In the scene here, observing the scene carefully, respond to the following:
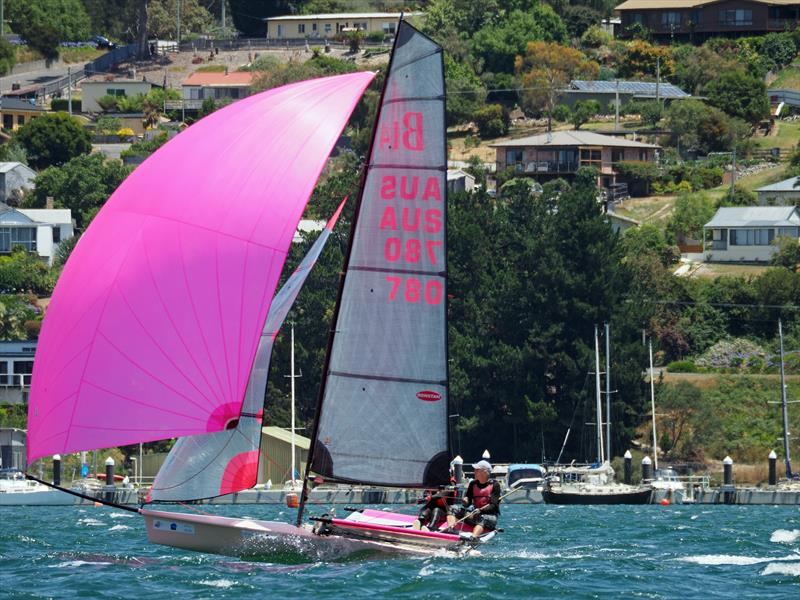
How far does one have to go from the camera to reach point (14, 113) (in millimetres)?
86312

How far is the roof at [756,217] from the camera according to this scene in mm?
62156

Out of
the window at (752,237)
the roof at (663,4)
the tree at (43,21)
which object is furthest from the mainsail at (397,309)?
the tree at (43,21)

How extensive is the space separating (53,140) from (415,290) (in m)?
61.5

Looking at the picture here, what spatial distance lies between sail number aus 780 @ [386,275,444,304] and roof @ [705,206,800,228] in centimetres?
4374

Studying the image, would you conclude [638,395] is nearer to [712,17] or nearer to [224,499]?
[224,499]

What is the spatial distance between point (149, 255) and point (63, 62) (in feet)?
278


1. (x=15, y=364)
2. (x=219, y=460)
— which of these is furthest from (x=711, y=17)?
(x=219, y=460)

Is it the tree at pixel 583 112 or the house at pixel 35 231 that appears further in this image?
the tree at pixel 583 112

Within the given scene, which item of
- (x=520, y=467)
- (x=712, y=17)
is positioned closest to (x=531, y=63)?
(x=712, y=17)

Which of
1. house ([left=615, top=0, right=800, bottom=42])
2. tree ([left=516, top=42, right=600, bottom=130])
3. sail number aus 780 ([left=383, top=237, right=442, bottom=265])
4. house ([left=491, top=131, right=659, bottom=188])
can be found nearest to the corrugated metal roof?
sail number aus 780 ([left=383, top=237, right=442, bottom=265])

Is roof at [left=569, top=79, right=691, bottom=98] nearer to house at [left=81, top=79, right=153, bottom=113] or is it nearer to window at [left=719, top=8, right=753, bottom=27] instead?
window at [left=719, top=8, right=753, bottom=27]

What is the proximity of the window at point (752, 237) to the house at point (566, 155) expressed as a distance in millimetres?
9599

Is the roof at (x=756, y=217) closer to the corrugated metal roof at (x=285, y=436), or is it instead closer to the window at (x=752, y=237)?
the window at (x=752, y=237)

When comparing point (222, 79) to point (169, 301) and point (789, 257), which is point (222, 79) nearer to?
point (789, 257)
